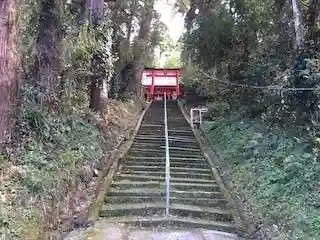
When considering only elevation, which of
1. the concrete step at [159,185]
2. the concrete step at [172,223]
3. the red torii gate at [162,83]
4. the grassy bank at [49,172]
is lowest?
the concrete step at [172,223]

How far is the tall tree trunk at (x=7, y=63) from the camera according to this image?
675cm

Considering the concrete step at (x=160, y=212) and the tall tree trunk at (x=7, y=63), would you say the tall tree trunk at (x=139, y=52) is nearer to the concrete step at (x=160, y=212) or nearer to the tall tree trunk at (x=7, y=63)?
the concrete step at (x=160, y=212)

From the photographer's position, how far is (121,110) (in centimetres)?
1700

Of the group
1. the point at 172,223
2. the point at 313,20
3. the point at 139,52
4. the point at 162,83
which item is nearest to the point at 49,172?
the point at 172,223

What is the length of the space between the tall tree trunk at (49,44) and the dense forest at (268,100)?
13.4 ft

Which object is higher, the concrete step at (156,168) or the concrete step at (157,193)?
the concrete step at (156,168)

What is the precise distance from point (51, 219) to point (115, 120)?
27.4 feet

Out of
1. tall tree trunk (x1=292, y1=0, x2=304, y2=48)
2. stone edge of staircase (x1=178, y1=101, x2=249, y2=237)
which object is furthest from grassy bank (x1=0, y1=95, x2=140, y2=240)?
tall tree trunk (x1=292, y1=0, x2=304, y2=48)

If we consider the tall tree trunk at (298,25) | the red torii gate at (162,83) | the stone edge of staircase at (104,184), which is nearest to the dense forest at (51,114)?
the stone edge of staircase at (104,184)

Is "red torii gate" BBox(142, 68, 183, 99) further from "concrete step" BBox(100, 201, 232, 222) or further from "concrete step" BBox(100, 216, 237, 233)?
"concrete step" BBox(100, 216, 237, 233)

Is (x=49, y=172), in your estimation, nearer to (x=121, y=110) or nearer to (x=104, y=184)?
(x=104, y=184)

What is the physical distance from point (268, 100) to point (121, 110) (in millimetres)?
7192

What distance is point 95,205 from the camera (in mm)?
7770

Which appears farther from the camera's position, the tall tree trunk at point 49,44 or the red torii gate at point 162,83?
the red torii gate at point 162,83
